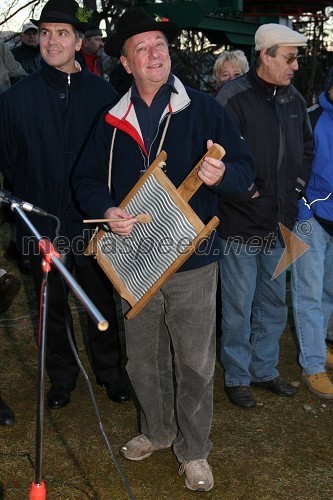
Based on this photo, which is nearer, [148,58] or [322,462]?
[148,58]

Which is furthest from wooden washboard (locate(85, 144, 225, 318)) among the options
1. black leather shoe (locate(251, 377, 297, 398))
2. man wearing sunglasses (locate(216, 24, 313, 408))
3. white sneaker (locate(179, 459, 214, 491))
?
black leather shoe (locate(251, 377, 297, 398))

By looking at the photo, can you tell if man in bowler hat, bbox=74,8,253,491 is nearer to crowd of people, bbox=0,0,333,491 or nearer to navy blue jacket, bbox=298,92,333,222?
crowd of people, bbox=0,0,333,491

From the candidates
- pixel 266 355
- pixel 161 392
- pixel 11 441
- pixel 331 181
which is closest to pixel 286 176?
pixel 331 181

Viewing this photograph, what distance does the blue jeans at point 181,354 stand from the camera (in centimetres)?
384

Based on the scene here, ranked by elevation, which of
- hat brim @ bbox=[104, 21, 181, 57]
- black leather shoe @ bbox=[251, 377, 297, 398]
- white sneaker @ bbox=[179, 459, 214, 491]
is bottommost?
black leather shoe @ bbox=[251, 377, 297, 398]

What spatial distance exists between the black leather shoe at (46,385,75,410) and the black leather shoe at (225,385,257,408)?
1.08 metres

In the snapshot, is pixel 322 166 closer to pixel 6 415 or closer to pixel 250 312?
pixel 250 312

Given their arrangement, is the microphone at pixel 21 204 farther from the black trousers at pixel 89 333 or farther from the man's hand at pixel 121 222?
the black trousers at pixel 89 333

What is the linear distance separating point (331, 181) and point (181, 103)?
176 cm

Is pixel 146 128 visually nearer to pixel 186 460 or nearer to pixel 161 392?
pixel 161 392

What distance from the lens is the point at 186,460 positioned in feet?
13.3

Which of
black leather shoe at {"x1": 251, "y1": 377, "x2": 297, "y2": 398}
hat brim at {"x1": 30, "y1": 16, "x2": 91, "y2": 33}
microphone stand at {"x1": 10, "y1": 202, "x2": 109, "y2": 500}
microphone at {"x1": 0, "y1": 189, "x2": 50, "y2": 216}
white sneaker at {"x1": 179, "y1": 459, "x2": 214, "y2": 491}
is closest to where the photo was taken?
microphone stand at {"x1": 10, "y1": 202, "x2": 109, "y2": 500}

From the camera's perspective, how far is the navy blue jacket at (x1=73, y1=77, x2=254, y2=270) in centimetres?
371

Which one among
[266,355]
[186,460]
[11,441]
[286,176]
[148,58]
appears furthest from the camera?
[266,355]
